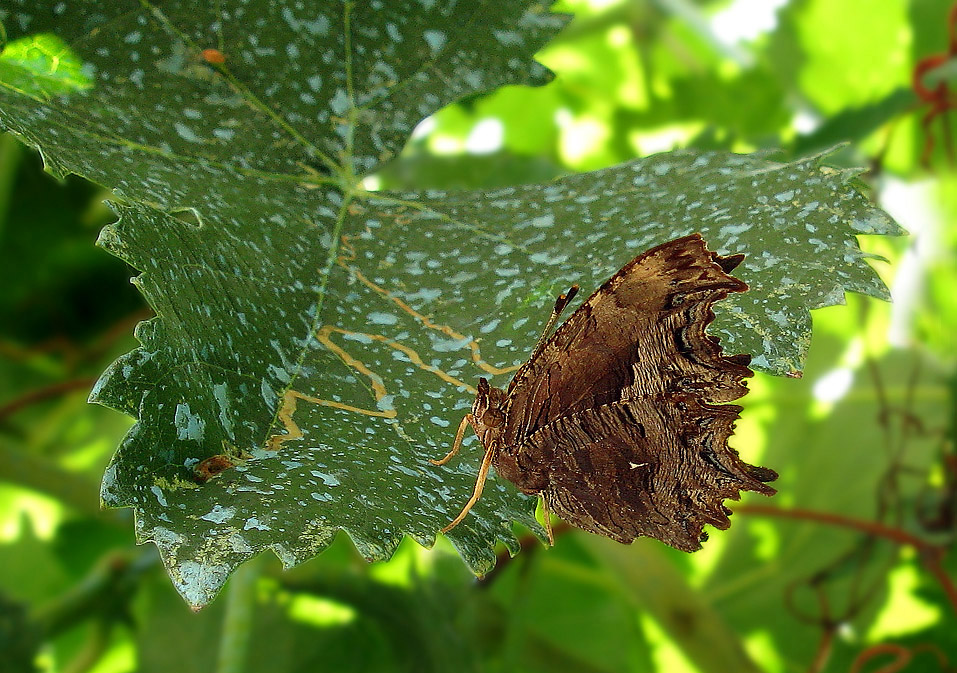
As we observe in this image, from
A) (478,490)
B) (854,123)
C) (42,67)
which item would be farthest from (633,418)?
(854,123)

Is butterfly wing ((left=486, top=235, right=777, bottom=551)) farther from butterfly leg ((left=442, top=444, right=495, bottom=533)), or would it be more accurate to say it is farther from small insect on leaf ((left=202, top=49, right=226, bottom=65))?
small insect on leaf ((left=202, top=49, right=226, bottom=65))

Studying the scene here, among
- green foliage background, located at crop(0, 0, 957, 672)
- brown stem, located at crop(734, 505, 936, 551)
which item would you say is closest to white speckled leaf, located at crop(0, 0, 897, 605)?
green foliage background, located at crop(0, 0, 957, 672)

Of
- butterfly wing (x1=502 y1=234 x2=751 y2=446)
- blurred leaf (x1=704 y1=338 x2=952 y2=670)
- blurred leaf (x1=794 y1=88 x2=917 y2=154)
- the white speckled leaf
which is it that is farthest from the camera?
blurred leaf (x1=704 y1=338 x2=952 y2=670)

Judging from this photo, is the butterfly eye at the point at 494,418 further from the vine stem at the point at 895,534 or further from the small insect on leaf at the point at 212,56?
the vine stem at the point at 895,534

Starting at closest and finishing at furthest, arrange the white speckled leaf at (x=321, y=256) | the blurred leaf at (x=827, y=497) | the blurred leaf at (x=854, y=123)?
the white speckled leaf at (x=321, y=256), the blurred leaf at (x=854, y=123), the blurred leaf at (x=827, y=497)

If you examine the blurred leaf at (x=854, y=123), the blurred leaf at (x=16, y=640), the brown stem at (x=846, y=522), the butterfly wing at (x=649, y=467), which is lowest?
the blurred leaf at (x=16, y=640)

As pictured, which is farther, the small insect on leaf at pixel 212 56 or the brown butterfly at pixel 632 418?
the small insect on leaf at pixel 212 56

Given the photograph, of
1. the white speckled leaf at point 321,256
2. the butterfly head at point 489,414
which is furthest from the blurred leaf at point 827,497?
the butterfly head at point 489,414
